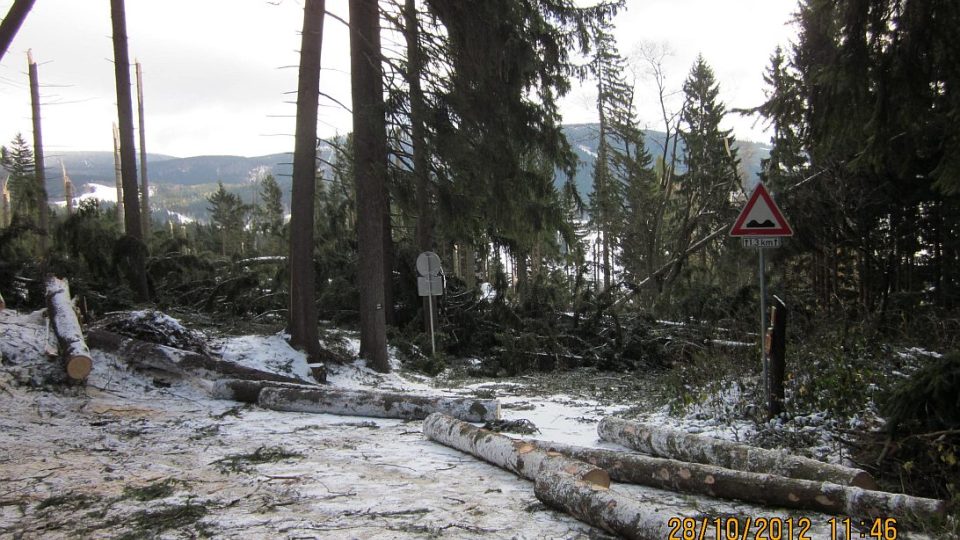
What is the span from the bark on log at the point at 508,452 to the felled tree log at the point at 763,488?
0.67 metres

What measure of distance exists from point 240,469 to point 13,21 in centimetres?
604

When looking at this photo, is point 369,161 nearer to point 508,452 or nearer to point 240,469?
point 240,469

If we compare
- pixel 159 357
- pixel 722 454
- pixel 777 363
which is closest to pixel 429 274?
pixel 159 357

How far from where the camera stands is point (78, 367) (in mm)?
7219

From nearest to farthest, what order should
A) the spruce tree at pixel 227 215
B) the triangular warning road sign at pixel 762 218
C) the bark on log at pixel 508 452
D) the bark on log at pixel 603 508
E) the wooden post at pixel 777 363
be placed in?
the bark on log at pixel 603 508, the bark on log at pixel 508 452, the wooden post at pixel 777 363, the triangular warning road sign at pixel 762 218, the spruce tree at pixel 227 215

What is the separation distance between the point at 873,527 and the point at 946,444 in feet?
3.87

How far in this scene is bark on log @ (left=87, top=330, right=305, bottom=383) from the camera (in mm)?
8258

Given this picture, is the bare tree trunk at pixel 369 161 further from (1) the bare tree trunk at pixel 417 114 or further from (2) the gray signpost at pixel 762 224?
(2) the gray signpost at pixel 762 224

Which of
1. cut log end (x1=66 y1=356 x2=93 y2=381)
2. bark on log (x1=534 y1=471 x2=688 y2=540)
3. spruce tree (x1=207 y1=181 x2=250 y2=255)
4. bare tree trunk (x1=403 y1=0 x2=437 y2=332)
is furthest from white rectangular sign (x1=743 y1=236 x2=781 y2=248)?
spruce tree (x1=207 y1=181 x2=250 y2=255)

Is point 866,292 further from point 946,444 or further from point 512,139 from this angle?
point 946,444

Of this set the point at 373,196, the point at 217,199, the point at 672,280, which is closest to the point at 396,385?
the point at 373,196

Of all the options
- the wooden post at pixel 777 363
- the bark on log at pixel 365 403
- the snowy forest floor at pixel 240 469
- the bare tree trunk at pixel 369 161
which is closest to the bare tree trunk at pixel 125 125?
the bare tree trunk at pixel 369 161

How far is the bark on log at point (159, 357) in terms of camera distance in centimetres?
826

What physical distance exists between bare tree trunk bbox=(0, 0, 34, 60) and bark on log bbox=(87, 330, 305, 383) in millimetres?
3749
